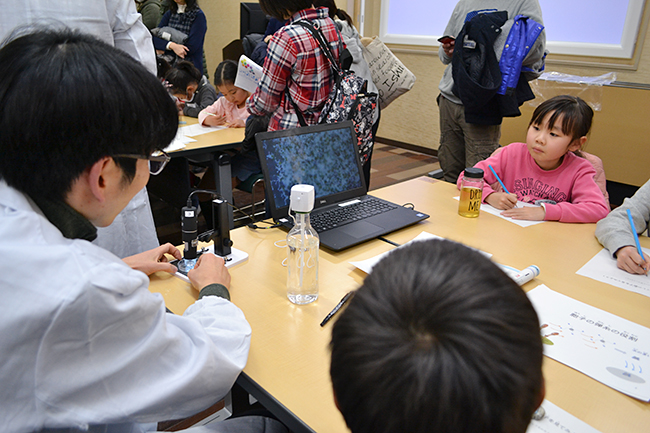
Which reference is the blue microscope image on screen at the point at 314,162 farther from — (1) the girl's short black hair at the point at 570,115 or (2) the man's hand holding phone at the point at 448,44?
(2) the man's hand holding phone at the point at 448,44

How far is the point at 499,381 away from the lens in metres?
0.40

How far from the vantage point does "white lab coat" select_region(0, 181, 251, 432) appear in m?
0.54

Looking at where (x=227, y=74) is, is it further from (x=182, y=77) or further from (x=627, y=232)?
(x=627, y=232)

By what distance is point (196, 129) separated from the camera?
2.89 m

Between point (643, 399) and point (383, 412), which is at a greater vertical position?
point (383, 412)

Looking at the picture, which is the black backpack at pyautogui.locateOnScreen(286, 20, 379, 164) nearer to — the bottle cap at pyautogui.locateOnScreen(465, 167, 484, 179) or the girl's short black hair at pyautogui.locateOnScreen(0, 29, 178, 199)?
the bottle cap at pyautogui.locateOnScreen(465, 167, 484, 179)

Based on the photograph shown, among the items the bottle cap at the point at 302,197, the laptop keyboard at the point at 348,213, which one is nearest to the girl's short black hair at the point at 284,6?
the laptop keyboard at the point at 348,213

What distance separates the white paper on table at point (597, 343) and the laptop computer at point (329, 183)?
0.52 meters

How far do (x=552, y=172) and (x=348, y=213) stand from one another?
897 millimetres

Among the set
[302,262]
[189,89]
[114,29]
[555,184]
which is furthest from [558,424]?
[189,89]

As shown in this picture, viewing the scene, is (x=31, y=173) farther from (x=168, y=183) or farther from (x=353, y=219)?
(x=168, y=183)

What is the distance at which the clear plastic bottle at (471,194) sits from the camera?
5.10 feet

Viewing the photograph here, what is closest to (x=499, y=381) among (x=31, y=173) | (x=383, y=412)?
(x=383, y=412)

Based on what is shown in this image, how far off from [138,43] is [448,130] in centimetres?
199
